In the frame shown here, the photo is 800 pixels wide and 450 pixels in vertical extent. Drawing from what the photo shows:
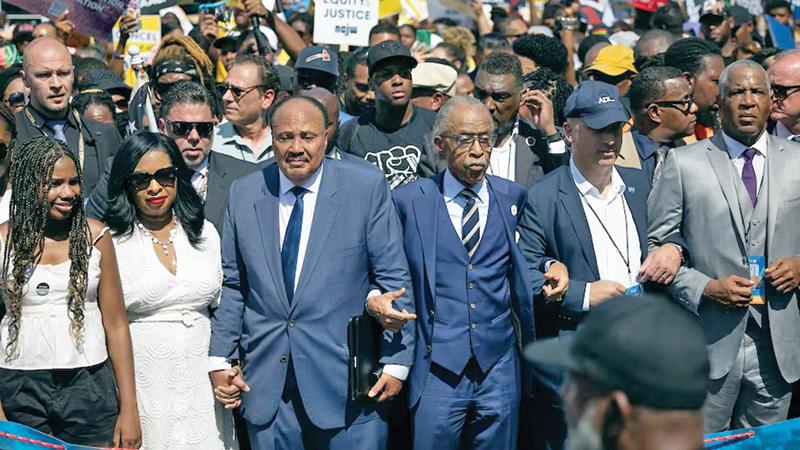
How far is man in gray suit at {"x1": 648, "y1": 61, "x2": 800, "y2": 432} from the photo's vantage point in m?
6.29

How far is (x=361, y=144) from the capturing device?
8.01 metres

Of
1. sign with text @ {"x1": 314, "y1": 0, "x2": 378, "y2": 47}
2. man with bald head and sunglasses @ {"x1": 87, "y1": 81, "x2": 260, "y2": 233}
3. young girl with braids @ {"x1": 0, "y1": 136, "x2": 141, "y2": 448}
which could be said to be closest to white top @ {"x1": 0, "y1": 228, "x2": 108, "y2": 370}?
young girl with braids @ {"x1": 0, "y1": 136, "x2": 141, "y2": 448}

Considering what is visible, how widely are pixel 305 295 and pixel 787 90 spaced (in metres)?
3.27

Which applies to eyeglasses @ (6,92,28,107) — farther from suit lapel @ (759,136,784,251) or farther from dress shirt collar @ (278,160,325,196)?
suit lapel @ (759,136,784,251)

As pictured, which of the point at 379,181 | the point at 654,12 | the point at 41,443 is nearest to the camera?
the point at 41,443

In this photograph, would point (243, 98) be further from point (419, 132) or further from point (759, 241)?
point (759, 241)

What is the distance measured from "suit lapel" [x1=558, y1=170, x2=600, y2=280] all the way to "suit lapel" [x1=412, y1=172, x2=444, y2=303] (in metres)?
0.66

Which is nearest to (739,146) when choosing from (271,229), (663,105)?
(663,105)

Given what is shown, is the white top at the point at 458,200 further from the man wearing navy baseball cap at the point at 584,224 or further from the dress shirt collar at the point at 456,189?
the man wearing navy baseball cap at the point at 584,224

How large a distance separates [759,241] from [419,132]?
97.5 inches

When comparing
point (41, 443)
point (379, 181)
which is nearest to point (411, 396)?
point (379, 181)

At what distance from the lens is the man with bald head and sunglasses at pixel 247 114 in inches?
305

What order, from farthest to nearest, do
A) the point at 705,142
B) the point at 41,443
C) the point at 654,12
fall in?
the point at 654,12, the point at 705,142, the point at 41,443

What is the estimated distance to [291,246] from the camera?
5.94m
